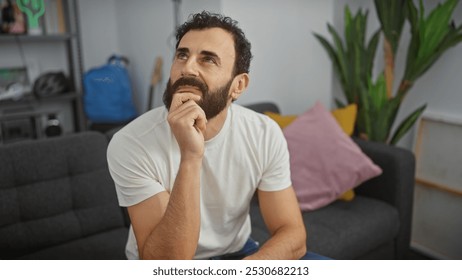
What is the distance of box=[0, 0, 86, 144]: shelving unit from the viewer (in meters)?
0.90

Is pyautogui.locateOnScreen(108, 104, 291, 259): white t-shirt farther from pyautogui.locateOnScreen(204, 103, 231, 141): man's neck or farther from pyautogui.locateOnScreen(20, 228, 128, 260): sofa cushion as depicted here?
pyautogui.locateOnScreen(20, 228, 128, 260): sofa cushion

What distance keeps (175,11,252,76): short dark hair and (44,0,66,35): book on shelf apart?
32 centimetres

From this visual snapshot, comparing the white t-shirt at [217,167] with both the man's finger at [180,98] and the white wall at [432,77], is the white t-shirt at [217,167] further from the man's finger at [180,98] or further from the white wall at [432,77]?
the white wall at [432,77]

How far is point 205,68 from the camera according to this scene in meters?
0.65

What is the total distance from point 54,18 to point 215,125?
0.42 m

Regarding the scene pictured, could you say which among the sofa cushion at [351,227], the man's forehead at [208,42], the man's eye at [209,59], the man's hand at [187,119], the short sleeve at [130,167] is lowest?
the sofa cushion at [351,227]

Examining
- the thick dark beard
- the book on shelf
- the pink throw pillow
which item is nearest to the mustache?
the thick dark beard

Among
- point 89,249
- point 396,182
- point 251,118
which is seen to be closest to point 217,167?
point 251,118

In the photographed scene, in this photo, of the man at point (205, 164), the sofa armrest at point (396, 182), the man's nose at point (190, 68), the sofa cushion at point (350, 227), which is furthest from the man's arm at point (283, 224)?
the sofa armrest at point (396, 182)

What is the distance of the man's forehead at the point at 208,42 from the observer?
2.14 feet

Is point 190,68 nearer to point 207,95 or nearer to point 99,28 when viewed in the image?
point 207,95

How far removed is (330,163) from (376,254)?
332mm

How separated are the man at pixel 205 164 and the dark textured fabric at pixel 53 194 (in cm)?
29
